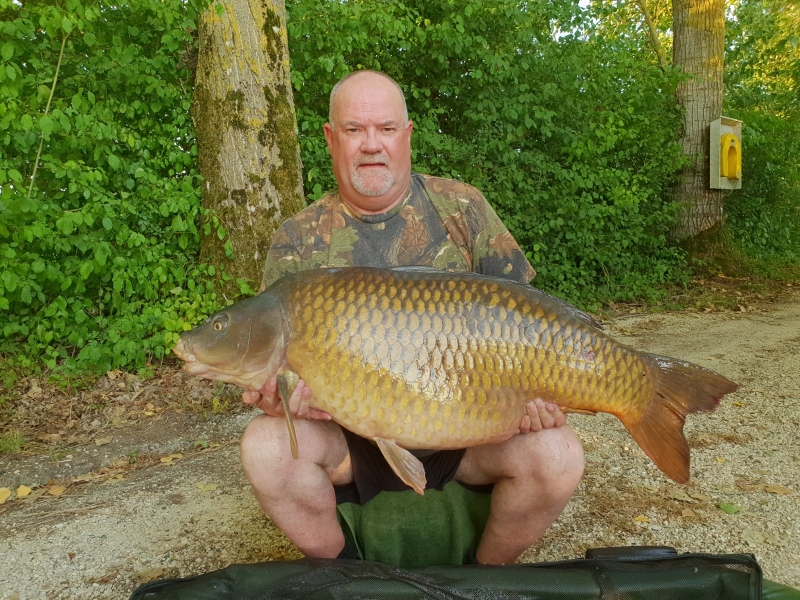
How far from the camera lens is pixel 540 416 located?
1.47 meters

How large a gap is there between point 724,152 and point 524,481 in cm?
586

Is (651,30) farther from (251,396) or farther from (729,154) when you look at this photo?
(251,396)

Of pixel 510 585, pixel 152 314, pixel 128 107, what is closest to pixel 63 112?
pixel 128 107

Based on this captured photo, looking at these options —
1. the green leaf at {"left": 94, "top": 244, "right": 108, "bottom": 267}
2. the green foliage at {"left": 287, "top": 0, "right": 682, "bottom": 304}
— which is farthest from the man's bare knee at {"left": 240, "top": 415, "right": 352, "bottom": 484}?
the green foliage at {"left": 287, "top": 0, "right": 682, "bottom": 304}

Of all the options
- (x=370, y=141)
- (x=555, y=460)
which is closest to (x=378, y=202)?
(x=370, y=141)

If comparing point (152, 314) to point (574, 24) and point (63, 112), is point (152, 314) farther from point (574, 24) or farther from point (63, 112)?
point (574, 24)

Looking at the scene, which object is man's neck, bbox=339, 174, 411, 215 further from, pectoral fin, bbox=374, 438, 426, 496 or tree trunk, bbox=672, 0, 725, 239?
tree trunk, bbox=672, 0, 725, 239

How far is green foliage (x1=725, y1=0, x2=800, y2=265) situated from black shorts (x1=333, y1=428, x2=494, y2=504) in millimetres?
6561

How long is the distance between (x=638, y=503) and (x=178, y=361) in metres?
2.66

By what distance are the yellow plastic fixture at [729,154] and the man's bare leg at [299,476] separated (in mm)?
5980

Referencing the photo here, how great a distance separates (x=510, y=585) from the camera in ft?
4.23

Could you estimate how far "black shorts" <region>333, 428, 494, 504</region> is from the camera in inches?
65.7

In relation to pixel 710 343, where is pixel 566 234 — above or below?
above

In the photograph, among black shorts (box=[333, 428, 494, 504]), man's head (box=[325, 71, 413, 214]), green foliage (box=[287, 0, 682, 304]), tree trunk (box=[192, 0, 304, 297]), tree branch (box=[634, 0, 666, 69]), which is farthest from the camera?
tree branch (box=[634, 0, 666, 69])
